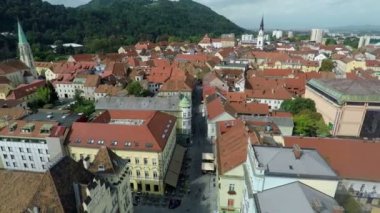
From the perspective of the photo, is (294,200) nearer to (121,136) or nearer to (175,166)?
(175,166)

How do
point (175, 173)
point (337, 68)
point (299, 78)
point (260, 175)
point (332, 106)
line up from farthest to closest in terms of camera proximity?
1. point (337, 68)
2. point (299, 78)
3. point (332, 106)
4. point (175, 173)
5. point (260, 175)

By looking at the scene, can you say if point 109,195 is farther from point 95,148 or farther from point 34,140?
point 34,140

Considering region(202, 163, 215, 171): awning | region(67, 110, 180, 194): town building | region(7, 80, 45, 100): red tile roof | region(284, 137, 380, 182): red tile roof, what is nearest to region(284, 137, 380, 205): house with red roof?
region(284, 137, 380, 182): red tile roof

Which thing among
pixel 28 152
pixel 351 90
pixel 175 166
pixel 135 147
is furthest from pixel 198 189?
pixel 351 90

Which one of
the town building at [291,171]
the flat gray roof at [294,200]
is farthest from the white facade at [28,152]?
the flat gray roof at [294,200]

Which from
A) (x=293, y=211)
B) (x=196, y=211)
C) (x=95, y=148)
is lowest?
(x=196, y=211)

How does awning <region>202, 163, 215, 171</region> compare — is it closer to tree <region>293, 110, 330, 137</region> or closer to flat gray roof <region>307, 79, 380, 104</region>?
tree <region>293, 110, 330, 137</region>

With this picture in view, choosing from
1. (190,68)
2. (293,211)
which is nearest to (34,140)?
(293,211)
